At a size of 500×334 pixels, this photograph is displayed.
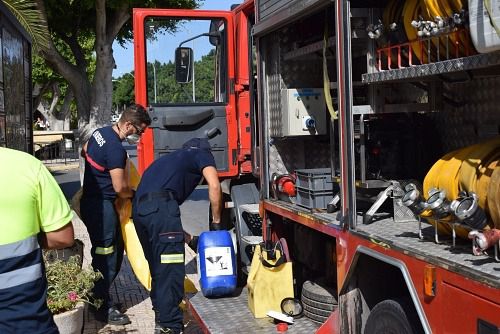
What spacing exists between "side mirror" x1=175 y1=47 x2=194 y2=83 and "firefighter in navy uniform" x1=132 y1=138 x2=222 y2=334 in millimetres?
1467

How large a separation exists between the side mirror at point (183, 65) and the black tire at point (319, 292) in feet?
8.70

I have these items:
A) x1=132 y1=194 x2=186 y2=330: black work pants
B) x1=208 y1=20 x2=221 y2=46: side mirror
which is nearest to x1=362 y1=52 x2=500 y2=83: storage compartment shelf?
x1=132 y1=194 x2=186 y2=330: black work pants

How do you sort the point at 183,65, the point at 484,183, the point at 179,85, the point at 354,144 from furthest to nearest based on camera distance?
the point at 179,85 < the point at 183,65 < the point at 354,144 < the point at 484,183

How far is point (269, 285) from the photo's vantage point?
191 inches

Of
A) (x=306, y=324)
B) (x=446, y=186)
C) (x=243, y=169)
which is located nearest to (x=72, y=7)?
(x=243, y=169)

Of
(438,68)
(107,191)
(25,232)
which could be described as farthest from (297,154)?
(25,232)

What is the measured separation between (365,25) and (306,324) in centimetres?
201

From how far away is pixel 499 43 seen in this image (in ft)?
8.18

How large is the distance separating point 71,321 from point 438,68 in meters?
3.23

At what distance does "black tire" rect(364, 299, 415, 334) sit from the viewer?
317 centimetres

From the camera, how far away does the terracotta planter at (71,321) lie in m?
4.85

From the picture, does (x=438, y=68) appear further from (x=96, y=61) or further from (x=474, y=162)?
(x=96, y=61)

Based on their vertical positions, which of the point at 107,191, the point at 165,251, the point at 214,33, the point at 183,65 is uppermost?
the point at 214,33

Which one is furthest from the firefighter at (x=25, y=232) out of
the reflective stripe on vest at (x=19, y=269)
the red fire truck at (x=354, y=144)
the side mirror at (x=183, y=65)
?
the side mirror at (x=183, y=65)
